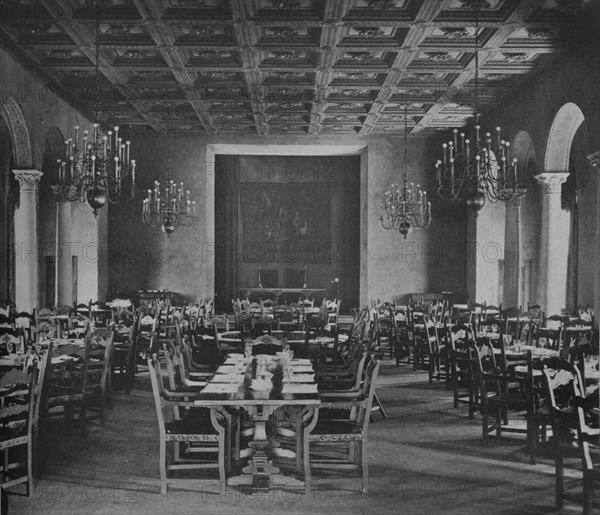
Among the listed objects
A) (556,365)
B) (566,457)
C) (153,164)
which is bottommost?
(566,457)

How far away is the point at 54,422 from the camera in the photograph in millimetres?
6973

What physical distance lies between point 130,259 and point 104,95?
195 inches

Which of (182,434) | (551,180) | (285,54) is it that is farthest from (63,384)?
(551,180)

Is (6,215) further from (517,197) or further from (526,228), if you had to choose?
(526,228)

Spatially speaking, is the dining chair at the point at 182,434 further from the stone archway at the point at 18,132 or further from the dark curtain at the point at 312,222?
the dark curtain at the point at 312,222

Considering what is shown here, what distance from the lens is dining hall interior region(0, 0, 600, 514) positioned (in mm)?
5078

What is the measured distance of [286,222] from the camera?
18.8m

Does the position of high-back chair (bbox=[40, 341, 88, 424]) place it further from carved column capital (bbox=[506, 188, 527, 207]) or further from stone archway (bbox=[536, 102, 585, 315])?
carved column capital (bbox=[506, 188, 527, 207])

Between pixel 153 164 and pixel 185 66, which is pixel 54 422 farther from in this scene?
pixel 153 164

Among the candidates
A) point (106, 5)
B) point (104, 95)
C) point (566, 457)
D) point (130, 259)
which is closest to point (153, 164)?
point (130, 259)

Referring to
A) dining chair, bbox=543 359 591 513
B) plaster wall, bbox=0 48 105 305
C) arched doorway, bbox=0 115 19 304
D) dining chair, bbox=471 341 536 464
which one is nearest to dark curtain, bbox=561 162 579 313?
dining chair, bbox=471 341 536 464

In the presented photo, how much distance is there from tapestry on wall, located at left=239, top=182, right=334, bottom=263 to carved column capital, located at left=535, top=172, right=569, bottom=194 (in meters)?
8.07

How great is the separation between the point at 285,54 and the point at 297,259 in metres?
9.03

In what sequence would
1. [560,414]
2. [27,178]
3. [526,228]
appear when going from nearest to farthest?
[560,414] < [27,178] < [526,228]
